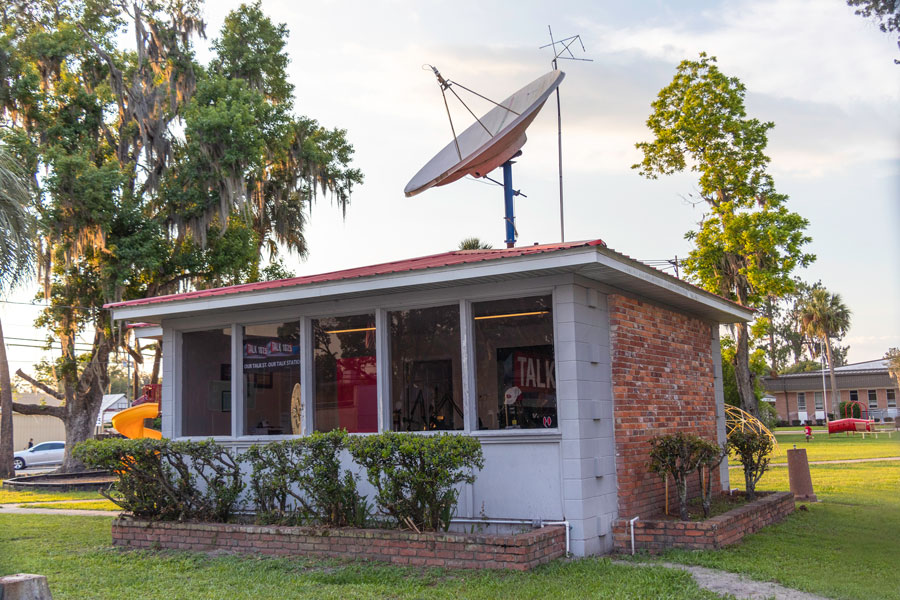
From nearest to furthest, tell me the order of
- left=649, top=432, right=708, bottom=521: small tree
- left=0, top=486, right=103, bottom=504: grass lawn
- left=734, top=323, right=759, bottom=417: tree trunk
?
left=649, top=432, right=708, bottom=521: small tree → left=0, top=486, right=103, bottom=504: grass lawn → left=734, top=323, right=759, bottom=417: tree trunk

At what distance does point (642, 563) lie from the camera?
25.4 ft

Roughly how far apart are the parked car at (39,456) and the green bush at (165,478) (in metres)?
29.2

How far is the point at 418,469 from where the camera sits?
7.83 meters

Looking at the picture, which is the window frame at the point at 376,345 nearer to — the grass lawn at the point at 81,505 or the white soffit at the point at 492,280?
the white soffit at the point at 492,280

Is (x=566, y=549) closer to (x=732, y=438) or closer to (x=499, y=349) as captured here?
(x=499, y=349)

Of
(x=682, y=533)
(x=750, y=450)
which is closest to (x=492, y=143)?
(x=750, y=450)

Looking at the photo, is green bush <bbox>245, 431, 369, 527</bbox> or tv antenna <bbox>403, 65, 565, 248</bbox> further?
tv antenna <bbox>403, 65, 565, 248</bbox>

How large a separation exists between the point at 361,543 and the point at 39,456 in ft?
109

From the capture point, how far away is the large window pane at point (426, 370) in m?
9.03

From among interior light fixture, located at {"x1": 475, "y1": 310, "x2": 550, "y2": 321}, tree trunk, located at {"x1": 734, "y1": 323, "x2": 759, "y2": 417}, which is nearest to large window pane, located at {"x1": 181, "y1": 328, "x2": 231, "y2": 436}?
interior light fixture, located at {"x1": 475, "y1": 310, "x2": 550, "y2": 321}

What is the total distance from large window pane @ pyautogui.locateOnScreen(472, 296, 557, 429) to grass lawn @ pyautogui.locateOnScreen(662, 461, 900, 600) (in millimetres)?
2000

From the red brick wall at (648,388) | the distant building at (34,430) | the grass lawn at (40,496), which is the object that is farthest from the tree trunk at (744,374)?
the distant building at (34,430)

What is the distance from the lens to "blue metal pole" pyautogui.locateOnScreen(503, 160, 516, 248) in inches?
539

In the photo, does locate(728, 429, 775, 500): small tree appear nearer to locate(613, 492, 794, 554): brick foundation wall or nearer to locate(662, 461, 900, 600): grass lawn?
locate(662, 461, 900, 600): grass lawn
